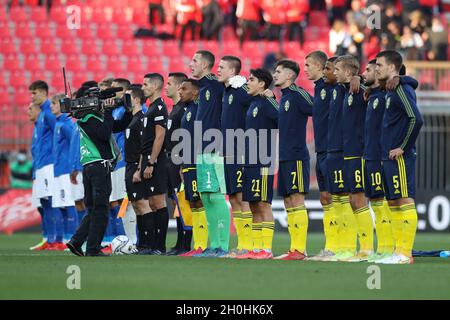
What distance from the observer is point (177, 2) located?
2862cm

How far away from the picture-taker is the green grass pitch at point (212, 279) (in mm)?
9508

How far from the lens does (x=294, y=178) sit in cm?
1370

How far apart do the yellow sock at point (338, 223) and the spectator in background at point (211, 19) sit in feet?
49.9

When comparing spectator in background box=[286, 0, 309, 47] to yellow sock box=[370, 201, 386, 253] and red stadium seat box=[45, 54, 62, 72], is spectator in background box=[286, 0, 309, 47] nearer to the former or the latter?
red stadium seat box=[45, 54, 62, 72]

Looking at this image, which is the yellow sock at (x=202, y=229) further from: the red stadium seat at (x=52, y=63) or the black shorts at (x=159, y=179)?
the red stadium seat at (x=52, y=63)

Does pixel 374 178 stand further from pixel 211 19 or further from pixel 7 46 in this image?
pixel 7 46

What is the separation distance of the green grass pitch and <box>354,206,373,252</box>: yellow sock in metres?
0.64

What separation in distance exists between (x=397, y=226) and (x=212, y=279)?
2.96 meters

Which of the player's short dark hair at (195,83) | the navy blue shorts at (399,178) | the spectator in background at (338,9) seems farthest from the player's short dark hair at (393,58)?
the spectator in background at (338,9)

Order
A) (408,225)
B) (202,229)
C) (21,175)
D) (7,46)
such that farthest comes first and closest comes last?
(7,46) < (21,175) < (202,229) < (408,225)

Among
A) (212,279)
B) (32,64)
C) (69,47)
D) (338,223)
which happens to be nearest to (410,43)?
(69,47)

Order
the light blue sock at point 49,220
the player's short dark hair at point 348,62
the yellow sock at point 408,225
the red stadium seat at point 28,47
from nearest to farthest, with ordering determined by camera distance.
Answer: the yellow sock at point 408,225, the player's short dark hair at point 348,62, the light blue sock at point 49,220, the red stadium seat at point 28,47

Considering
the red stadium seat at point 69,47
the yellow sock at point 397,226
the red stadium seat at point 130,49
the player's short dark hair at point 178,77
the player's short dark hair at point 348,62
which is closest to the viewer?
the yellow sock at point 397,226
